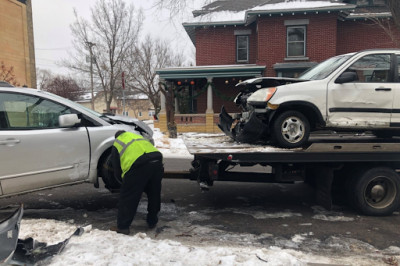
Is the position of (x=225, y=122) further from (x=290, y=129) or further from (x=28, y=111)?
(x=28, y=111)

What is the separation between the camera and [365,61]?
5191 millimetres

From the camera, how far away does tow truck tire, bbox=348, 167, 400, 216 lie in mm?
4699

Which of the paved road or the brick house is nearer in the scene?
the paved road

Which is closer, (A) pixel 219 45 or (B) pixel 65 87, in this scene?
(A) pixel 219 45

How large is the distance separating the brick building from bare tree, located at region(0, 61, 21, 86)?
6.4 inches

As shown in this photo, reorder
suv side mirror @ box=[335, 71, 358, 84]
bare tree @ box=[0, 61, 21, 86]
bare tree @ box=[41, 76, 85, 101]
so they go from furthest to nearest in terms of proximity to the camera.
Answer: bare tree @ box=[41, 76, 85, 101]
bare tree @ box=[0, 61, 21, 86]
suv side mirror @ box=[335, 71, 358, 84]

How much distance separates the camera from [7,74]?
13445mm

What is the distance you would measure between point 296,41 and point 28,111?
55.9 ft

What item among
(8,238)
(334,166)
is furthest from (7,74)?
(334,166)

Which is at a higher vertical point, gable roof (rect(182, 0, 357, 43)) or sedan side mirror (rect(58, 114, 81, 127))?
gable roof (rect(182, 0, 357, 43))

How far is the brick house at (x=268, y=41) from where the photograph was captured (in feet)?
59.0

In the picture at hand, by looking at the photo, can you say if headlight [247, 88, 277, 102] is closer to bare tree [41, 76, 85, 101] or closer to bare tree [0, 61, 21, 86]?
bare tree [0, 61, 21, 86]

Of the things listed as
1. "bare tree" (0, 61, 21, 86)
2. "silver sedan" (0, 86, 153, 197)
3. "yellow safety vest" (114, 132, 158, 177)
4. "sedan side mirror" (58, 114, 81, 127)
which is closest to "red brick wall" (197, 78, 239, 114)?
"bare tree" (0, 61, 21, 86)

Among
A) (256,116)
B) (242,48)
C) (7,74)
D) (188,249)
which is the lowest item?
(188,249)
